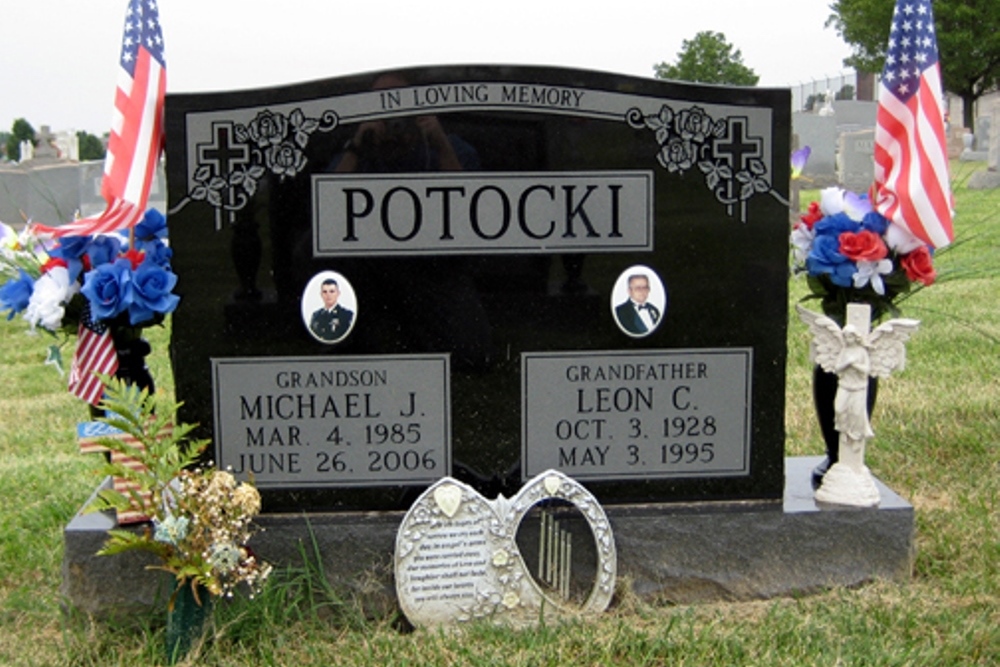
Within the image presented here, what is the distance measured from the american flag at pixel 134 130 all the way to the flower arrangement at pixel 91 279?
8 cm

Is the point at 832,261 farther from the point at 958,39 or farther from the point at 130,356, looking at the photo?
the point at 958,39

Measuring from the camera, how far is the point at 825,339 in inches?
145

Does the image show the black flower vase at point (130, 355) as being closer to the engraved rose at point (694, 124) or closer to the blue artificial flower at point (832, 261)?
the engraved rose at point (694, 124)

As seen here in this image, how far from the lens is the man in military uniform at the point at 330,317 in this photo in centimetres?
352

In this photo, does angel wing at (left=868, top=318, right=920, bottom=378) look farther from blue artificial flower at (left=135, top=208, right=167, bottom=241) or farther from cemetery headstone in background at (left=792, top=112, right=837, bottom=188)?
Answer: cemetery headstone in background at (left=792, top=112, right=837, bottom=188)

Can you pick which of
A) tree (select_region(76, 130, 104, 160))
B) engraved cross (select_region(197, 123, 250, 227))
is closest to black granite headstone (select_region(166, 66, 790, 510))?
engraved cross (select_region(197, 123, 250, 227))

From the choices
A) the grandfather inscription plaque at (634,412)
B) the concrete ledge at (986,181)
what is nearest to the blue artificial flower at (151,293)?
the grandfather inscription plaque at (634,412)

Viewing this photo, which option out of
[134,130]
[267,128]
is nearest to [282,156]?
[267,128]

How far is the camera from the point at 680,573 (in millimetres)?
3621

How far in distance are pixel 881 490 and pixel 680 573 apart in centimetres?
77

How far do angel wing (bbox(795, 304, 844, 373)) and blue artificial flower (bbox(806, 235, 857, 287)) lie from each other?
0.14 m

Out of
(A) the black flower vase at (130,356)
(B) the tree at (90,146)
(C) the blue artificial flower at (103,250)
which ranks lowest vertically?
(A) the black flower vase at (130,356)

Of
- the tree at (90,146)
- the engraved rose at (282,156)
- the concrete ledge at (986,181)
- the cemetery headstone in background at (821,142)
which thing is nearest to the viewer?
the engraved rose at (282,156)

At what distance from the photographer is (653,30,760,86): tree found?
→ 43250 millimetres
